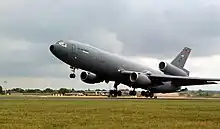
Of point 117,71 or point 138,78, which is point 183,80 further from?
point 117,71

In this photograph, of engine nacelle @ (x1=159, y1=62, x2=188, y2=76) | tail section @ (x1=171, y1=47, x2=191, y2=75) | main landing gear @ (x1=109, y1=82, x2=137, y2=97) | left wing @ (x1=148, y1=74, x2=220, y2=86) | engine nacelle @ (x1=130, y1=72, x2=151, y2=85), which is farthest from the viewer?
tail section @ (x1=171, y1=47, x2=191, y2=75)

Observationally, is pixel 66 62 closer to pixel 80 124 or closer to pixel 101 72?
pixel 101 72

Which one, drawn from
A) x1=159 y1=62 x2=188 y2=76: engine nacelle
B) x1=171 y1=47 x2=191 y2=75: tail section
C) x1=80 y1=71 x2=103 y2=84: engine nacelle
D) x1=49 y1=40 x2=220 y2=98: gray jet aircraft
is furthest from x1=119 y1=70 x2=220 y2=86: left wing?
x1=171 y1=47 x2=191 y2=75: tail section

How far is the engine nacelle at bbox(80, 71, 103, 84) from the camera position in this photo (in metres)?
64.1

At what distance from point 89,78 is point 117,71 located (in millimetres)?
4239

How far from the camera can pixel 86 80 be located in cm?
6500

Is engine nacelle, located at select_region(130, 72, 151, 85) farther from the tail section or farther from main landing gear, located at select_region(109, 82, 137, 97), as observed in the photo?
the tail section

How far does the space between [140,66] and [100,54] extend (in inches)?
361

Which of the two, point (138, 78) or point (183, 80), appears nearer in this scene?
point (138, 78)

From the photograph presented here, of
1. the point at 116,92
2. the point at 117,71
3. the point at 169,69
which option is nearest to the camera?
the point at 117,71

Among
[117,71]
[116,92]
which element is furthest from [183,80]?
[117,71]

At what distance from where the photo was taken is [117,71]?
6297 centimetres

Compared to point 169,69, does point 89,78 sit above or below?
below

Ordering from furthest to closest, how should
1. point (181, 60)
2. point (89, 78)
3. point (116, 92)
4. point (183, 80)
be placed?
point (181, 60)
point (183, 80)
point (116, 92)
point (89, 78)
